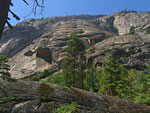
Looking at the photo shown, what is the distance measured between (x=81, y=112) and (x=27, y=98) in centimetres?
346

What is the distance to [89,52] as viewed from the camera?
2030 inches

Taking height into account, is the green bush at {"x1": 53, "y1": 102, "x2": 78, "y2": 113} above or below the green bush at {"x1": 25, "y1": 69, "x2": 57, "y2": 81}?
above

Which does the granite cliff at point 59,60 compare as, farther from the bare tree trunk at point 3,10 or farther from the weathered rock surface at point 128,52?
the bare tree trunk at point 3,10

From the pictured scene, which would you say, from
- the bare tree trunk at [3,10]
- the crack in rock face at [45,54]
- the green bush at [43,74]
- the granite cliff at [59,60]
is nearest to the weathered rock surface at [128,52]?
the granite cliff at [59,60]

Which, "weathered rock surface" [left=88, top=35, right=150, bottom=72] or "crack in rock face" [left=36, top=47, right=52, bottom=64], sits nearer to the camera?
"weathered rock surface" [left=88, top=35, right=150, bottom=72]

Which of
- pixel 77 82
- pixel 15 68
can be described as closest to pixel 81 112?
pixel 77 82

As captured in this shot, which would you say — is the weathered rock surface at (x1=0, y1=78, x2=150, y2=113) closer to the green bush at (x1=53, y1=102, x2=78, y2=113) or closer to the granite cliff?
the granite cliff

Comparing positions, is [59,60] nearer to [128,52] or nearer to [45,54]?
[45,54]

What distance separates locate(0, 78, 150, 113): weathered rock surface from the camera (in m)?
6.78

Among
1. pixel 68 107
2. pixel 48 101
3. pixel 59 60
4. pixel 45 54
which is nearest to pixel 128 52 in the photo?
pixel 59 60

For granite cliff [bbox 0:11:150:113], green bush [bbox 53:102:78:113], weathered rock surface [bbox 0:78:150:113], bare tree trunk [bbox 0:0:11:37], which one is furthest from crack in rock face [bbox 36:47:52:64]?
bare tree trunk [bbox 0:0:11:37]

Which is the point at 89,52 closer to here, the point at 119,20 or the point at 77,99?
the point at 77,99

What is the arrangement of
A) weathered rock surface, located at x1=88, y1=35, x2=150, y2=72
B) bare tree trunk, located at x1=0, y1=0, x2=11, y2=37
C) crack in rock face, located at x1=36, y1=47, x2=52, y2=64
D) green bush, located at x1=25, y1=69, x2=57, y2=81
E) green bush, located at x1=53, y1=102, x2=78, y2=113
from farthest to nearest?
crack in rock face, located at x1=36, y1=47, x2=52, y2=64
weathered rock surface, located at x1=88, y1=35, x2=150, y2=72
green bush, located at x1=25, y1=69, x2=57, y2=81
green bush, located at x1=53, y1=102, x2=78, y2=113
bare tree trunk, located at x1=0, y1=0, x2=11, y2=37

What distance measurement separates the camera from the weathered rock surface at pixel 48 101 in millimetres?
6777
